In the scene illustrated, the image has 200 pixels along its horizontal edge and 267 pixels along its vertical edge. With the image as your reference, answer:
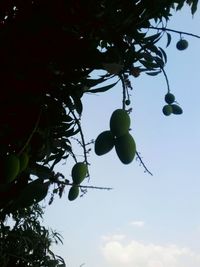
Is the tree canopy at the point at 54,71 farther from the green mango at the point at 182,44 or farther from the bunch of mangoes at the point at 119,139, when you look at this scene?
the green mango at the point at 182,44

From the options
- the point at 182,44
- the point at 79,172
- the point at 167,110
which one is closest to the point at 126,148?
the point at 79,172

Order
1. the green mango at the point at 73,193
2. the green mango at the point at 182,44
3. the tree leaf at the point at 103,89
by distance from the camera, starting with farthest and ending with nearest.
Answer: the green mango at the point at 182,44 < the green mango at the point at 73,193 < the tree leaf at the point at 103,89

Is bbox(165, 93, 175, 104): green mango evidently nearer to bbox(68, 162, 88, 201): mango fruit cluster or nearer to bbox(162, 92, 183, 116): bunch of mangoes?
bbox(162, 92, 183, 116): bunch of mangoes

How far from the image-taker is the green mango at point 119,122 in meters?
1.44

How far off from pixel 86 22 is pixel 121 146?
1.80 ft

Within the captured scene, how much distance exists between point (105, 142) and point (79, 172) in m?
0.21

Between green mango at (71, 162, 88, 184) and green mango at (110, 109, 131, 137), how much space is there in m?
0.24

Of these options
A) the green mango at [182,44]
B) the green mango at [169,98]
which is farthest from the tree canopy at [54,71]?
the green mango at [182,44]

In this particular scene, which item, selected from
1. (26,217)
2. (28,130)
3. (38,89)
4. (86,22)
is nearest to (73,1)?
(86,22)

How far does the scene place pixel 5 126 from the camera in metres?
1.71

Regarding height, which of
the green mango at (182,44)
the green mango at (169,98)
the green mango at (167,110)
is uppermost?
Result: the green mango at (182,44)

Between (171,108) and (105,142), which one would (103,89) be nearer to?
(105,142)

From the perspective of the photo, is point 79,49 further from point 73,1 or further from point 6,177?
point 6,177

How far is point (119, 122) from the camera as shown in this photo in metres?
1.44
